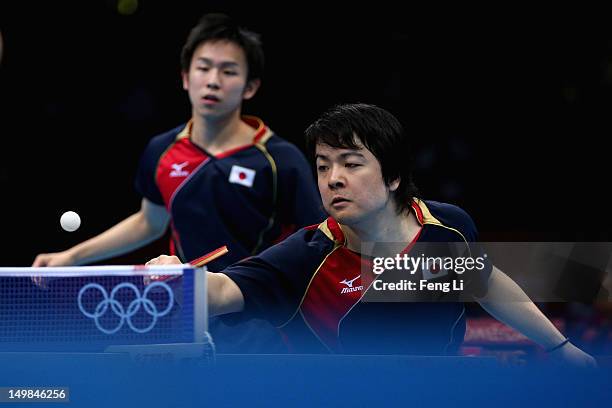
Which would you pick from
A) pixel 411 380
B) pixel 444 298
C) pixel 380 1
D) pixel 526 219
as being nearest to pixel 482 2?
pixel 380 1

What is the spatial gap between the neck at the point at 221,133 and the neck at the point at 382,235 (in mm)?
1523

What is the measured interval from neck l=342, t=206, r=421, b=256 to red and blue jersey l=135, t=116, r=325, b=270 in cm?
122

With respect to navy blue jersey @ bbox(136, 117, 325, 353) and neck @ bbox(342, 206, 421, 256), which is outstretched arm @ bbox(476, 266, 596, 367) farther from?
navy blue jersey @ bbox(136, 117, 325, 353)

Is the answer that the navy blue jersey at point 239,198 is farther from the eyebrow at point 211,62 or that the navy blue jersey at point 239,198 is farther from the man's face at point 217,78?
the eyebrow at point 211,62

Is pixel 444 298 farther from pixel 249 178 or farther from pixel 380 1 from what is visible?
pixel 380 1

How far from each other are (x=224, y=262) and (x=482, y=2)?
123 inches

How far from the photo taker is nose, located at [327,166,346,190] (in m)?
2.93

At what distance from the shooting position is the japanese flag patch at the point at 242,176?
14.6 feet

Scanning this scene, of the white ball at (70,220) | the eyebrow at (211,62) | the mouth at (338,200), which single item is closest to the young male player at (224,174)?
the eyebrow at (211,62)

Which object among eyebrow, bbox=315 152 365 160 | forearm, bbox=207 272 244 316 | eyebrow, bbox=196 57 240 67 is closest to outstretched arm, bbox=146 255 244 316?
forearm, bbox=207 272 244 316

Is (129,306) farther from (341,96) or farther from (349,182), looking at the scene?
(341,96)

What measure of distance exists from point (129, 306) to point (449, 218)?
1133mm

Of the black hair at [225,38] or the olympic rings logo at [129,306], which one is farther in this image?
the black hair at [225,38]

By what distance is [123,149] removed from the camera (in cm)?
639
